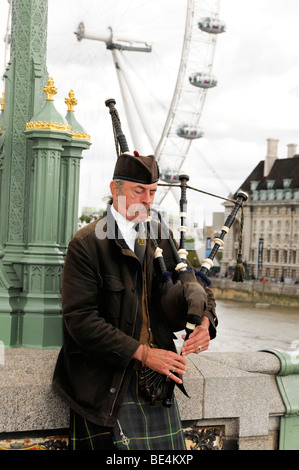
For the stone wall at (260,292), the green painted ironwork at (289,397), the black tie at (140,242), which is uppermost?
the black tie at (140,242)

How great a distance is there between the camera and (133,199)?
268cm

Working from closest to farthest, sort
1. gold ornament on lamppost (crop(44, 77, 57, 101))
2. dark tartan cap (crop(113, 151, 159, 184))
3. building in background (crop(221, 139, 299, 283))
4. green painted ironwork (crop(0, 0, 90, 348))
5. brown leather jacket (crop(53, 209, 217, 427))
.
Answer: brown leather jacket (crop(53, 209, 217, 427)) < dark tartan cap (crop(113, 151, 159, 184)) < green painted ironwork (crop(0, 0, 90, 348)) < gold ornament on lamppost (crop(44, 77, 57, 101)) < building in background (crop(221, 139, 299, 283))

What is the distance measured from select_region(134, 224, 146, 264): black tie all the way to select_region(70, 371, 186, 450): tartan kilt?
43cm

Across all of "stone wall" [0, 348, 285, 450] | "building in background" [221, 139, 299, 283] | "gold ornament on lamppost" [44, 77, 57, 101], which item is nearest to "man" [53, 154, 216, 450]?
"stone wall" [0, 348, 285, 450]

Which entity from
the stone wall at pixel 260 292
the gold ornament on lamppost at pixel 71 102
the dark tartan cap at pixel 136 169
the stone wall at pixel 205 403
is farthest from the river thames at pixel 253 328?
the dark tartan cap at pixel 136 169

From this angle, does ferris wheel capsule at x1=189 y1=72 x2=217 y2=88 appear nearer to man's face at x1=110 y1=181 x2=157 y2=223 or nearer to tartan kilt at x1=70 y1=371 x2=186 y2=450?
man's face at x1=110 y1=181 x2=157 y2=223

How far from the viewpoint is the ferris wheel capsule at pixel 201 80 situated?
33125mm

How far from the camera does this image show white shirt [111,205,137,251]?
2.68 metres

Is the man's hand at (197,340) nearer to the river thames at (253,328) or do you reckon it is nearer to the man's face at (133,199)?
the man's face at (133,199)

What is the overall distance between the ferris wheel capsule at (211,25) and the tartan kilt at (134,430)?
30.3 metres

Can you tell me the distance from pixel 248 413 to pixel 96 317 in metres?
1.17

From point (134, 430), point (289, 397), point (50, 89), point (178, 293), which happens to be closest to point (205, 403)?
point (289, 397)
